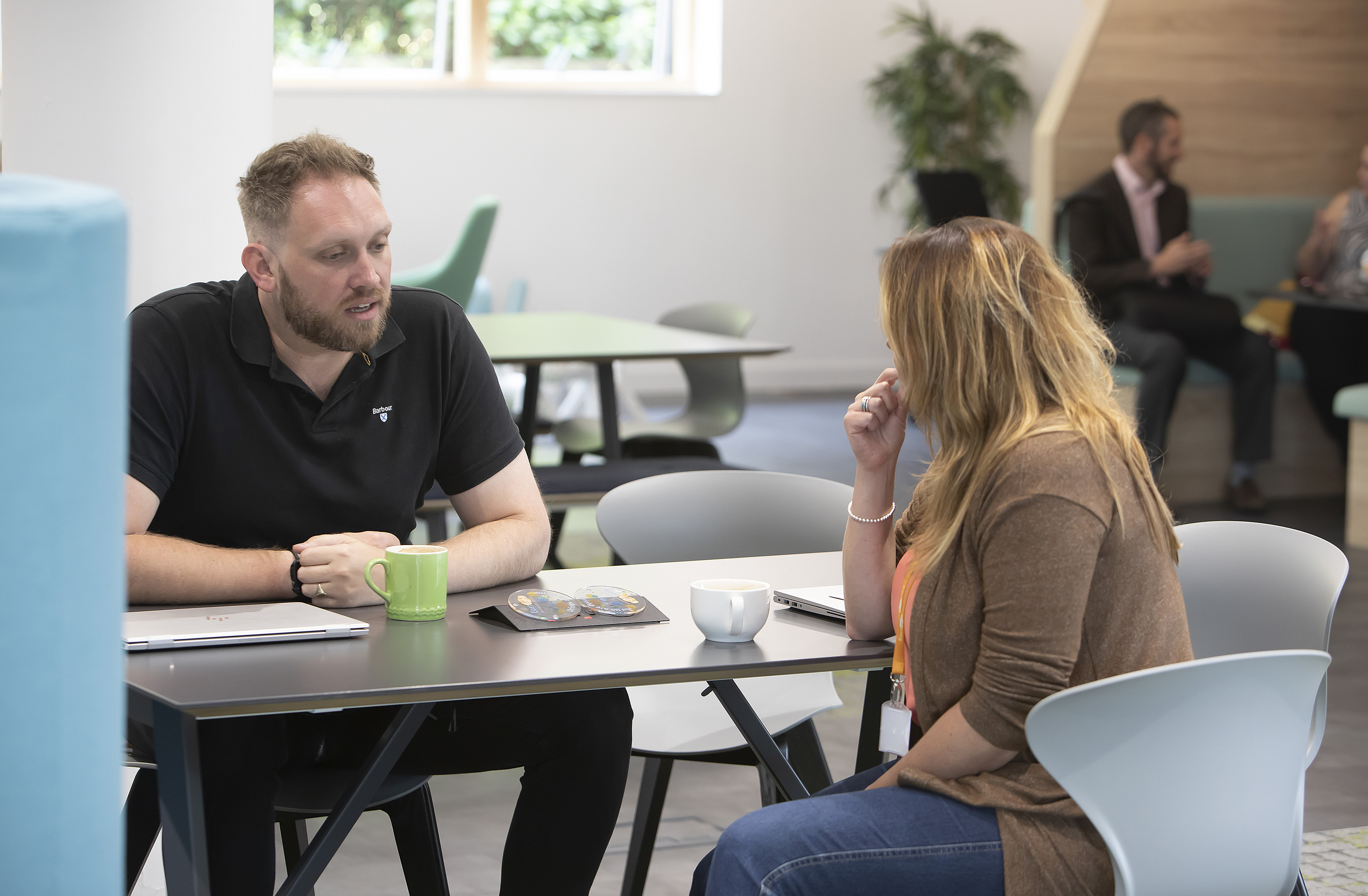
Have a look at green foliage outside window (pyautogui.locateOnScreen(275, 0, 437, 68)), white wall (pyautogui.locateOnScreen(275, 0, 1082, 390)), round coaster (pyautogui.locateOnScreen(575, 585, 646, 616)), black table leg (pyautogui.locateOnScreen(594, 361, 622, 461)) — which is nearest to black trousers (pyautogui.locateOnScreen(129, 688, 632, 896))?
round coaster (pyautogui.locateOnScreen(575, 585, 646, 616))

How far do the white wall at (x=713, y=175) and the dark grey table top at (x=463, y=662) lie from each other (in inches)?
293

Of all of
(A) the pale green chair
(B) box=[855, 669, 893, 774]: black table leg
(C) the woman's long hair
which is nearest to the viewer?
(C) the woman's long hair

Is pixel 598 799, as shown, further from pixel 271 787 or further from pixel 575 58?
pixel 575 58

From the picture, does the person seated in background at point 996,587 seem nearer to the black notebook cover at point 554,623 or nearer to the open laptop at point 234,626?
the black notebook cover at point 554,623

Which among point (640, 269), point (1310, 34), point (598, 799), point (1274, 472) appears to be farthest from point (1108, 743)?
point (640, 269)

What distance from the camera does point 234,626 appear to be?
5.33 ft

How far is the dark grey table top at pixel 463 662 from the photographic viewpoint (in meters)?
1.41

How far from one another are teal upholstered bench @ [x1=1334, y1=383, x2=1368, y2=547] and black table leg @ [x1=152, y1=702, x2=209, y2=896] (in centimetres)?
510

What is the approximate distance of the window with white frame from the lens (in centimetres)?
898

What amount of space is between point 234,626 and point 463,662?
0.93 ft

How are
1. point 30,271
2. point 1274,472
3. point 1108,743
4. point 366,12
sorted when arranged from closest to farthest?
point 30,271 < point 1108,743 < point 1274,472 < point 366,12

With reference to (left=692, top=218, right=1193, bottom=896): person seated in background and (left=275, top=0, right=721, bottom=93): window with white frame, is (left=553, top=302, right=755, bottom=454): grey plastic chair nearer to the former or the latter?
(left=692, top=218, right=1193, bottom=896): person seated in background

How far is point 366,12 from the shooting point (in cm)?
909

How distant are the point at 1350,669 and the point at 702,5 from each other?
6811 millimetres
